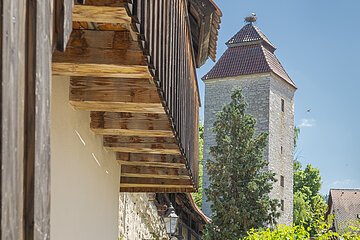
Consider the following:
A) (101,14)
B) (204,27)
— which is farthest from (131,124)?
(204,27)

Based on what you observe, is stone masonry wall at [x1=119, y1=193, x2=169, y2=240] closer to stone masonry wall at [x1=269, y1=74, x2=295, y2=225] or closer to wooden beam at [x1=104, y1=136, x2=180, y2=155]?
wooden beam at [x1=104, y1=136, x2=180, y2=155]

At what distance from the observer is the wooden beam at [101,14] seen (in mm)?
2322

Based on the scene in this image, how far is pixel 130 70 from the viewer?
304 centimetres

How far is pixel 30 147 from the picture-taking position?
1.17 metres

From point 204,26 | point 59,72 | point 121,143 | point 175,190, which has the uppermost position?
point 204,26

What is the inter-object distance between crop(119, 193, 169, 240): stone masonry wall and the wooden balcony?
396 cm

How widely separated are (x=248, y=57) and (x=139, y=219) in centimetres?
3110

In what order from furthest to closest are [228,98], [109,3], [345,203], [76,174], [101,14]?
[345,203] → [228,98] → [76,174] → [101,14] → [109,3]

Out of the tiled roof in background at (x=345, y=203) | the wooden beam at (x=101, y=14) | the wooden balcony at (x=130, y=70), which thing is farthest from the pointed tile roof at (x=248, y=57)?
the wooden beam at (x=101, y=14)

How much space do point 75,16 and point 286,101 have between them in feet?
135

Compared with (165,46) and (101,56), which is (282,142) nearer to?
(165,46)

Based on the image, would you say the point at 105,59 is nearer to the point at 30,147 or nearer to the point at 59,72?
the point at 59,72

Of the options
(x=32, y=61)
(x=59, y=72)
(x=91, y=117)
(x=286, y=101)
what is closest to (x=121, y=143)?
(x=91, y=117)

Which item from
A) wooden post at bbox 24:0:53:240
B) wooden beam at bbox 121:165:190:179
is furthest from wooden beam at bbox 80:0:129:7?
wooden beam at bbox 121:165:190:179
